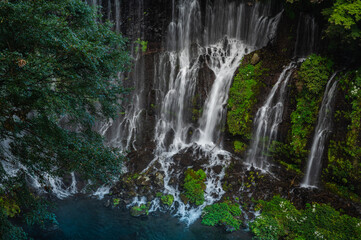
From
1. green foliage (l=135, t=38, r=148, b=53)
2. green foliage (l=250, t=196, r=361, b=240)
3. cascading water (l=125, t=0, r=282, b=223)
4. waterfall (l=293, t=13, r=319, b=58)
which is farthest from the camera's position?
green foliage (l=135, t=38, r=148, b=53)

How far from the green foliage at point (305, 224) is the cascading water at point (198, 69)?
261 cm

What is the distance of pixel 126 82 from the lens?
1725cm

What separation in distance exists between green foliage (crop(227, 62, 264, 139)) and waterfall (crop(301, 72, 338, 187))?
9.61 ft

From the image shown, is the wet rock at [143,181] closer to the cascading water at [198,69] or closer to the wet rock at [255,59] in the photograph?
the cascading water at [198,69]

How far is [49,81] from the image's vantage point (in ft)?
15.2

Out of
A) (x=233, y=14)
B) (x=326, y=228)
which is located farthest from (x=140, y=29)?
(x=326, y=228)

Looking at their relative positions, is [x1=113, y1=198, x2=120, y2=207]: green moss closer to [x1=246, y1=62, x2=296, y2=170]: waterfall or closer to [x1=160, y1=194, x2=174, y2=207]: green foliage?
[x1=160, y1=194, x2=174, y2=207]: green foliage

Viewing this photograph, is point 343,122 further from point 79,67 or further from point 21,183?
point 21,183

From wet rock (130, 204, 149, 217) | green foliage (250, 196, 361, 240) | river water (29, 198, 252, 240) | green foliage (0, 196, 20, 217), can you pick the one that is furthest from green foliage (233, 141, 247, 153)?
green foliage (0, 196, 20, 217)

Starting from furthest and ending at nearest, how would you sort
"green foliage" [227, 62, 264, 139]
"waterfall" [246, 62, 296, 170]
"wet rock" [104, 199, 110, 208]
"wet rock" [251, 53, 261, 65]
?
1. "wet rock" [251, 53, 261, 65]
2. "green foliage" [227, 62, 264, 139]
3. "waterfall" [246, 62, 296, 170]
4. "wet rock" [104, 199, 110, 208]

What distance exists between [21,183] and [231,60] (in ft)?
38.4

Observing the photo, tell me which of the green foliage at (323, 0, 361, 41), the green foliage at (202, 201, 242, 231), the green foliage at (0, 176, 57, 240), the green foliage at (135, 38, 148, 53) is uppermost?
the green foliage at (135, 38, 148, 53)

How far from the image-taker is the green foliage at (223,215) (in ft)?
30.1

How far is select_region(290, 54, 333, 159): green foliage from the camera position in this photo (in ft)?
32.0
